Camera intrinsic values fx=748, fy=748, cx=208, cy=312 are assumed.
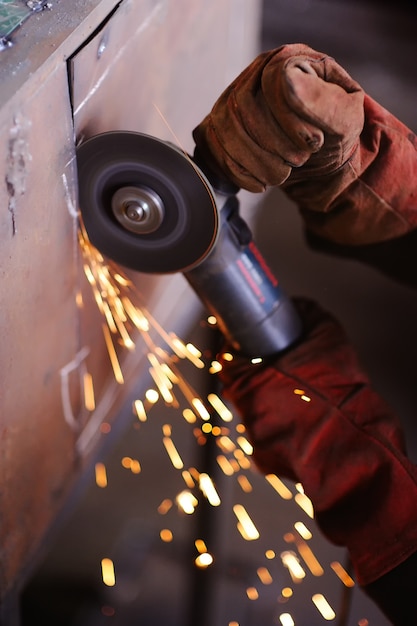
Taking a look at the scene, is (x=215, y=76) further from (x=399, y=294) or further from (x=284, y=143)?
(x=284, y=143)

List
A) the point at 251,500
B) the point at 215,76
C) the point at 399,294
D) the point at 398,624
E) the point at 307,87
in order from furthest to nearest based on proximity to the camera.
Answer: the point at 251,500
the point at 215,76
the point at 399,294
the point at 398,624
the point at 307,87

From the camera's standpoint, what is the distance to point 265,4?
163 centimetres

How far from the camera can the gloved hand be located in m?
1.11

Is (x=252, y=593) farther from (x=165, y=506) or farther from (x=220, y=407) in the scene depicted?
(x=220, y=407)

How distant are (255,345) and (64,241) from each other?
0.36m

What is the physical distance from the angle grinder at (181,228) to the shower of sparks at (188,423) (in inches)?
3.2

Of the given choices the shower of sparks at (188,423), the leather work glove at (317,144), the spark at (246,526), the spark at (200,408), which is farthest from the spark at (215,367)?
the spark at (246,526)

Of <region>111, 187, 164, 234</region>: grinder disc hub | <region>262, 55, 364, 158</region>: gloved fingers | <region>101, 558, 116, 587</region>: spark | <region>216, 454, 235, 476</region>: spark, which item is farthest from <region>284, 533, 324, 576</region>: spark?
<region>262, 55, 364, 158</region>: gloved fingers

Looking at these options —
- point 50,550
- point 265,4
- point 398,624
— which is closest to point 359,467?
point 398,624

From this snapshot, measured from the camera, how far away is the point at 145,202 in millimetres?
1115

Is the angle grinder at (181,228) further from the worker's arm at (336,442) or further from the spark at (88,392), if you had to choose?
the spark at (88,392)

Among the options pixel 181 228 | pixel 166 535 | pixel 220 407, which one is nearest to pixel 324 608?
pixel 220 407

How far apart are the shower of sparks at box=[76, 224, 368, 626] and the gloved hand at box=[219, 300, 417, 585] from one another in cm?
4

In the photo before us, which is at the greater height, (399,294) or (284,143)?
(284,143)
